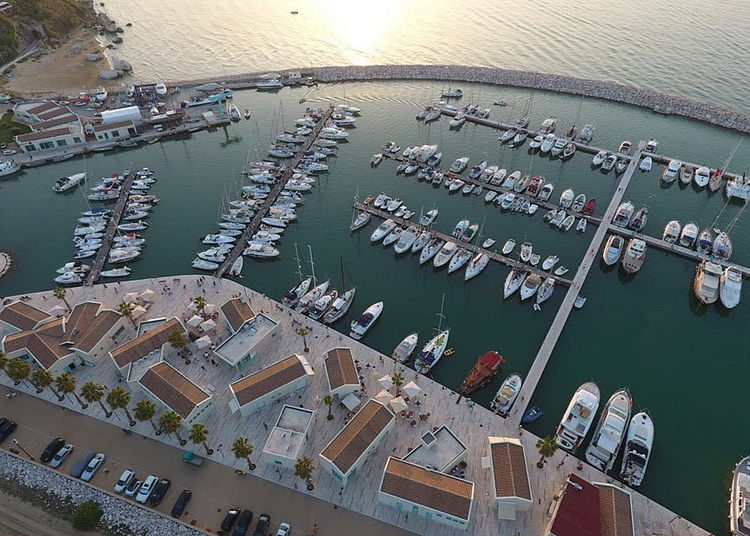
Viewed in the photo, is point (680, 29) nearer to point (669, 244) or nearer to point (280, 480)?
point (669, 244)

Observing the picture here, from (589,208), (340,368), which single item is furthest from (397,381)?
(589,208)

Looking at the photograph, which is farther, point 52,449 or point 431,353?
point 431,353

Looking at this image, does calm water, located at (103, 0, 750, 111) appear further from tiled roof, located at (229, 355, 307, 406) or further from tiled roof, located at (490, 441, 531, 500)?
tiled roof, located at (490, 441, 531, 500)

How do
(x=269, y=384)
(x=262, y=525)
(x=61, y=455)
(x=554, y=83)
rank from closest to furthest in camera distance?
(x=262, y=525) < (x=61, y=455) < (x=269, y=384) < (x=554, y=83)

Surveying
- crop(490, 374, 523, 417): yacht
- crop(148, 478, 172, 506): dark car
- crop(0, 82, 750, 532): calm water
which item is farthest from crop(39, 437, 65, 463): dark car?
crop(490, 374, 523, 417): yacht

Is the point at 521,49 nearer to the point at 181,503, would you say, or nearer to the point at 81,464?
the point at 181,503

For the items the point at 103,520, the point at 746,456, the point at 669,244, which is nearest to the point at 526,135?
the point at 669,244

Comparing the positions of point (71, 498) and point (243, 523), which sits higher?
point (243, 523)
